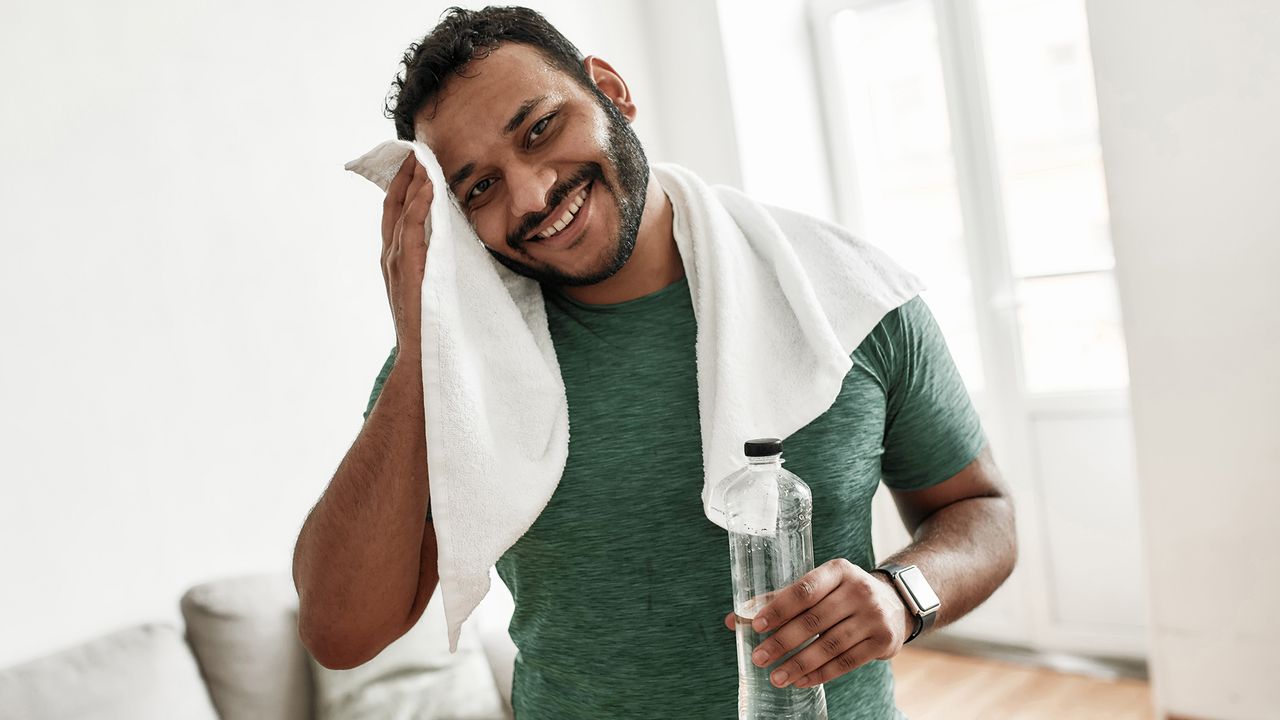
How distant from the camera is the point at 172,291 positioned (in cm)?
238

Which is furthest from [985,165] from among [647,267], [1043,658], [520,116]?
[520,116]

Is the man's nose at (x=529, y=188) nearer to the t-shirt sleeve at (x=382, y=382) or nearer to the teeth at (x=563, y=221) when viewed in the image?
the teeth at (x=563, y=221)

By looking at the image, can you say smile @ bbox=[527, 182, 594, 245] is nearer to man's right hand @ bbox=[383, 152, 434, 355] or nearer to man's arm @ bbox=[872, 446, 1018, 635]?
man's right hand @ bbox=[383, 152, 434, 355]

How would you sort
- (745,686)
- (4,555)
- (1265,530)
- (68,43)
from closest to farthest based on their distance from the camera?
(745,686), (4,555), (68,43), (1265,530)

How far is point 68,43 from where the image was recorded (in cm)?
224

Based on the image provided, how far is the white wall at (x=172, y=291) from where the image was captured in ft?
7.07

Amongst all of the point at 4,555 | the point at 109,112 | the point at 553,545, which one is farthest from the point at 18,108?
the point at 553,545

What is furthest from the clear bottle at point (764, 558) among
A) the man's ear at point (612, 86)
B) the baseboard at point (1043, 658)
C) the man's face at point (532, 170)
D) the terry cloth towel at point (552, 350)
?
the baseboard at point (1043, 658)

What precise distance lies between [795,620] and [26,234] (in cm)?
194

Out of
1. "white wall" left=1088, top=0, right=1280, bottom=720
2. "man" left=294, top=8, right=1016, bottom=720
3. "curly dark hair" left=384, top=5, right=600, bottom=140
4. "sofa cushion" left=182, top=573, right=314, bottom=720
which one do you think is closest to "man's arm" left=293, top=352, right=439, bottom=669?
"man" left=294, top=8, right=1016, bottom=720

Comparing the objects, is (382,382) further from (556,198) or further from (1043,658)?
(1043,658)

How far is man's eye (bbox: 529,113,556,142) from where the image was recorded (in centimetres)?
123

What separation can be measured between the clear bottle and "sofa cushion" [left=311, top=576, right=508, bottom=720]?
1.28m

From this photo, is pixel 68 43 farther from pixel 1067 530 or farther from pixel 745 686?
pixel 1067 530
